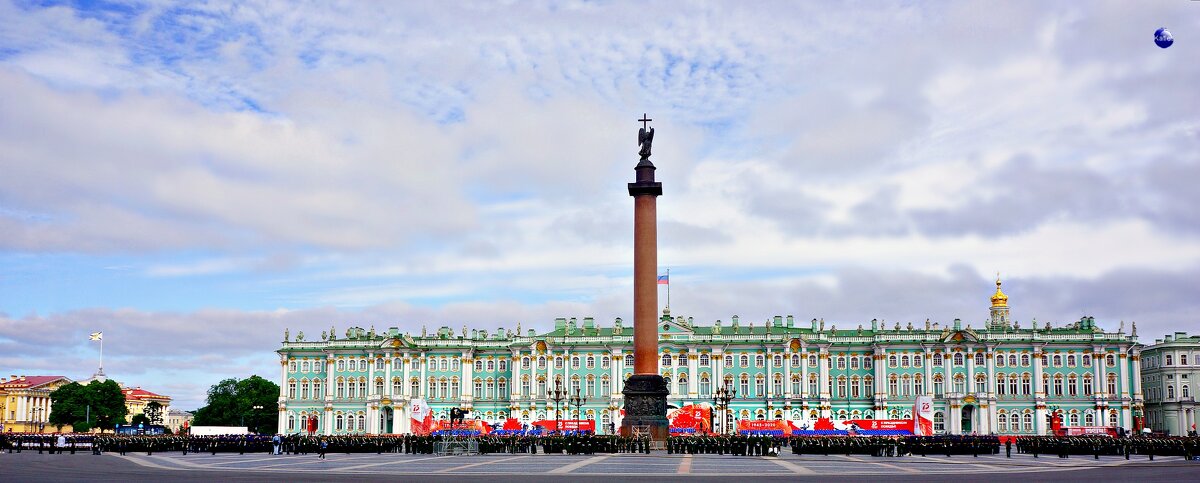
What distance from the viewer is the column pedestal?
60.8m

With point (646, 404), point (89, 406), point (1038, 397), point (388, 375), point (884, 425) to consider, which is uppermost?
point (388, 375)

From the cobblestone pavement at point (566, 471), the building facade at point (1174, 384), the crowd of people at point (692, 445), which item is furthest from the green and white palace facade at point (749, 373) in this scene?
the cobblestone pavement at point (566, 471)

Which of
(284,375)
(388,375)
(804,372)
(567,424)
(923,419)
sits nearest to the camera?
(923,419)

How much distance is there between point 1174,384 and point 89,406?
4618 inches

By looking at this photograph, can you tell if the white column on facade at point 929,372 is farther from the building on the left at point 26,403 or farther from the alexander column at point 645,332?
the building on the left at point 26,403

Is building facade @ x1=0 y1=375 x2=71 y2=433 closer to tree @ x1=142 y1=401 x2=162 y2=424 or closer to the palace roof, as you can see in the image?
the palace roof

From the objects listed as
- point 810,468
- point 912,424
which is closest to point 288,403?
point 912,424

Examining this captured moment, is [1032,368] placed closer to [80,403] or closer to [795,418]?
[795,418]

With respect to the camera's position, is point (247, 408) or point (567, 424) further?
point (247, 408)

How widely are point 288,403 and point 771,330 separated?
1969 inches

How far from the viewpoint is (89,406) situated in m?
135

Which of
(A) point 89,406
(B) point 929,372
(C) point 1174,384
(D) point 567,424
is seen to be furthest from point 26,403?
(C) point 1174,384

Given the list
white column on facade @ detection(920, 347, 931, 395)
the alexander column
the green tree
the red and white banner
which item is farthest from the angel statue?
the green tree

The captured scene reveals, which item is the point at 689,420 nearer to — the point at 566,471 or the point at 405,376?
the point at 566,471
